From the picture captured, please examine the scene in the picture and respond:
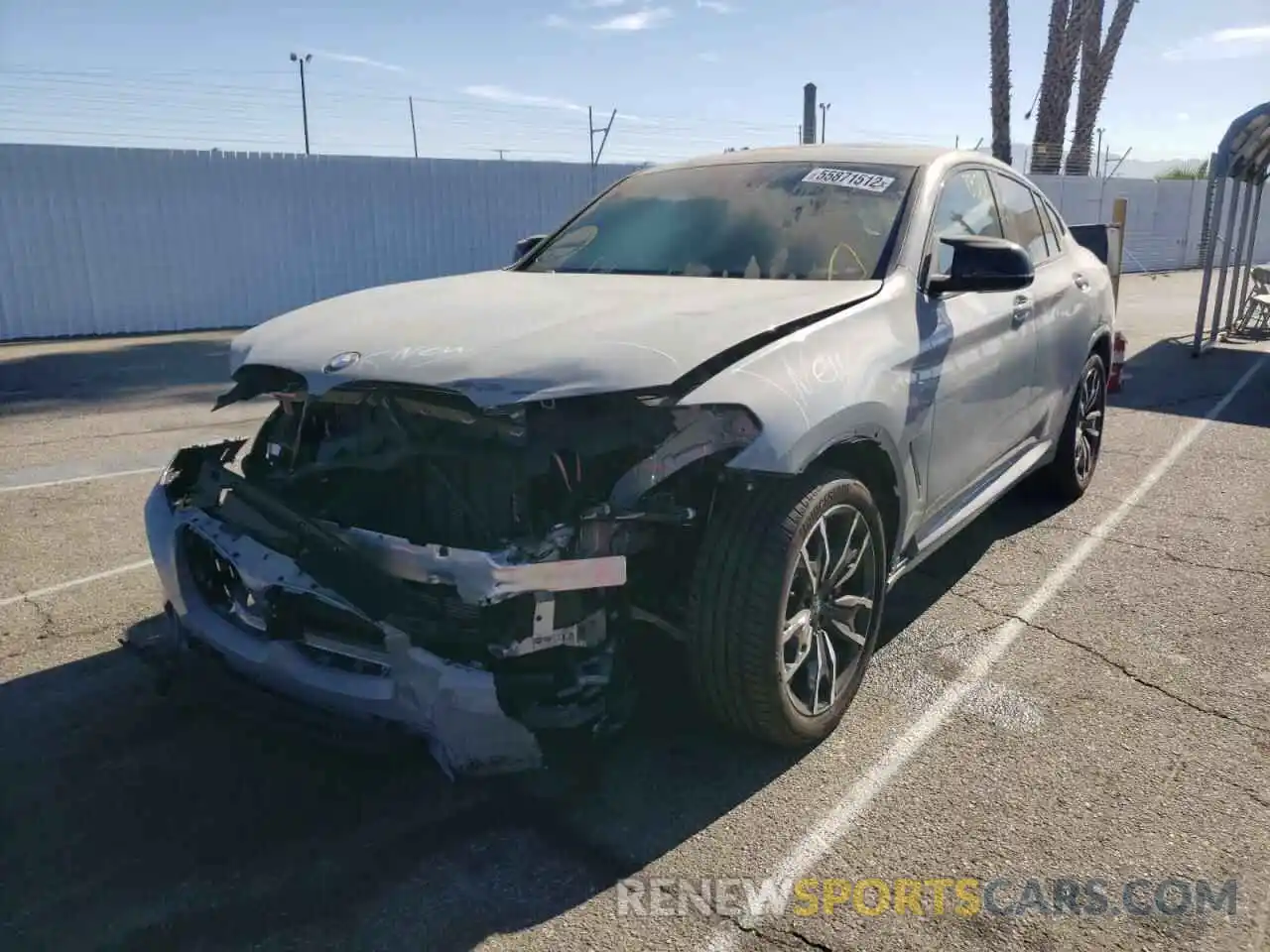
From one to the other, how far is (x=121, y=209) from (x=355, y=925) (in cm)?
1505

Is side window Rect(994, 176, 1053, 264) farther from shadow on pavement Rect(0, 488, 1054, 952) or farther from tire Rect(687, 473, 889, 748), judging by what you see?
shadow on pavement Rect(0, 488, 1054, 952)

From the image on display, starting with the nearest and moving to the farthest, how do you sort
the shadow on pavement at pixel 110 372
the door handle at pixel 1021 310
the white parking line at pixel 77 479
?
the door handle at pixel 1021 310, the white parking line at pixel 77 479, the shadow on pavement at pixel 110 372

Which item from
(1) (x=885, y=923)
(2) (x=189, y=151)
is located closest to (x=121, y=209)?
(2) (x=189, y=151)

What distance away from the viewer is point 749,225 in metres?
3.91

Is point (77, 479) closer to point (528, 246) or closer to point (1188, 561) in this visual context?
point (528, 246)

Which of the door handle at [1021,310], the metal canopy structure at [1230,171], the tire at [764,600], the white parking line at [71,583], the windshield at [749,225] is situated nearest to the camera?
the tire at [764,600]

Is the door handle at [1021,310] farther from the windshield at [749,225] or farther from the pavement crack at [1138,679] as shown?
the pavement crack at [1138,679]

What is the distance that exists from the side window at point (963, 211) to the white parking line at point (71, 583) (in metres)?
3.77

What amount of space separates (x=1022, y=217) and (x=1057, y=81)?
63.0ft

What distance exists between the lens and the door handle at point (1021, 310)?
13.8 ft

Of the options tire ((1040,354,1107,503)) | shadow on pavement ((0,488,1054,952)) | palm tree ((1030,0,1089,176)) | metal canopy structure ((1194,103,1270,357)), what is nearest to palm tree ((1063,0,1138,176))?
palm tree ((1030,0,1089,176))

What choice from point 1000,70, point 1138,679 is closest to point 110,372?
point 1138,679

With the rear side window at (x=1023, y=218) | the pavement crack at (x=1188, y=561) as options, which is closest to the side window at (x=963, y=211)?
the rear side window at (x=1023, y=218)

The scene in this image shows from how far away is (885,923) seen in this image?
238 centimetres
